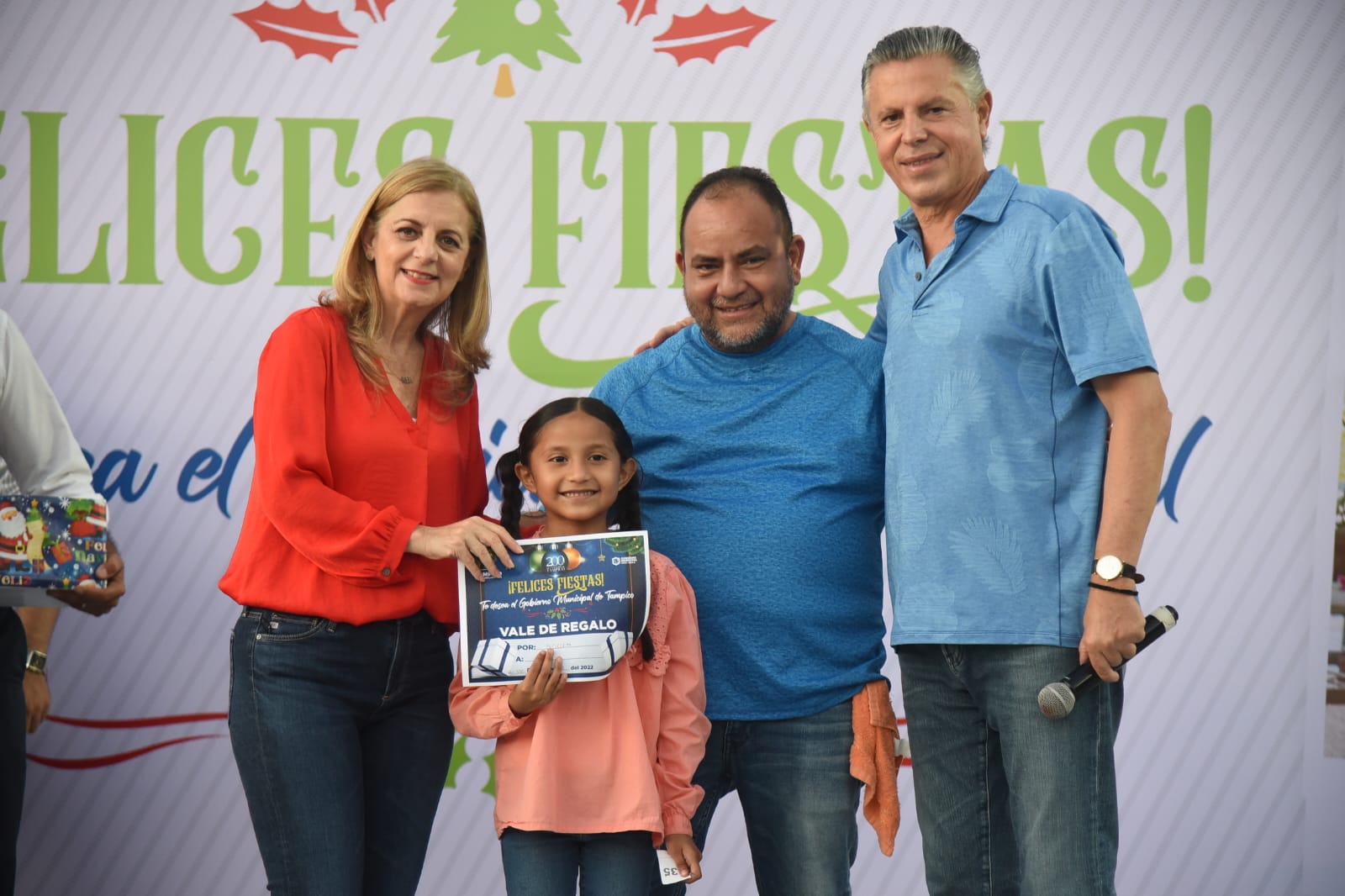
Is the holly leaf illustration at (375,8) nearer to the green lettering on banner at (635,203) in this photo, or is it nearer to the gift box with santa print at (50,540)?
the green lettering on banner at (635,203)

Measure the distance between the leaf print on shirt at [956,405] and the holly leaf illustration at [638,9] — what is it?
182 centimetres

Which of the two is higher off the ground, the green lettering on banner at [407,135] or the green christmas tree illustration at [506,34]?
the green christmas tree illustration at [506,34]

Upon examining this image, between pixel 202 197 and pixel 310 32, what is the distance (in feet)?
1.71

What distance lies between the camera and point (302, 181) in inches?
129

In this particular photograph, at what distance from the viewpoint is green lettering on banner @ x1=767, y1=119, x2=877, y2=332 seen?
3266 mm

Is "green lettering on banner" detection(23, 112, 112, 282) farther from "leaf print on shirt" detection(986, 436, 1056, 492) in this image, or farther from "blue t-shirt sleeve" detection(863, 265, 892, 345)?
"leaf print on shirt" detection(986, 436, 1056, 492)

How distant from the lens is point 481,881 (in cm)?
332

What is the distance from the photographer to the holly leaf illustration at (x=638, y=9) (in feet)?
10.8

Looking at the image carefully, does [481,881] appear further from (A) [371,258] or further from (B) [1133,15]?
(B) [1133,15]

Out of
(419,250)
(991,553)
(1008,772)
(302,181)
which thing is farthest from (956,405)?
(302,181)

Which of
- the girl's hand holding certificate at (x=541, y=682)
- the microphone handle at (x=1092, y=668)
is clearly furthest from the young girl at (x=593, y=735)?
the microphone handle at (x=1092, y=668)

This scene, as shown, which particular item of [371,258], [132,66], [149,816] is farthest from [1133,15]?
[149,816]

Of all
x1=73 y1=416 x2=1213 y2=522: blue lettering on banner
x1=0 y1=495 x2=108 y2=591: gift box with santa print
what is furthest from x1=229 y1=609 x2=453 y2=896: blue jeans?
x1=73 y1=416 x2=1213 y2=522: blue lettering on banner

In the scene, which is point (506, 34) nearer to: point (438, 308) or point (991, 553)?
point (438, 308)
